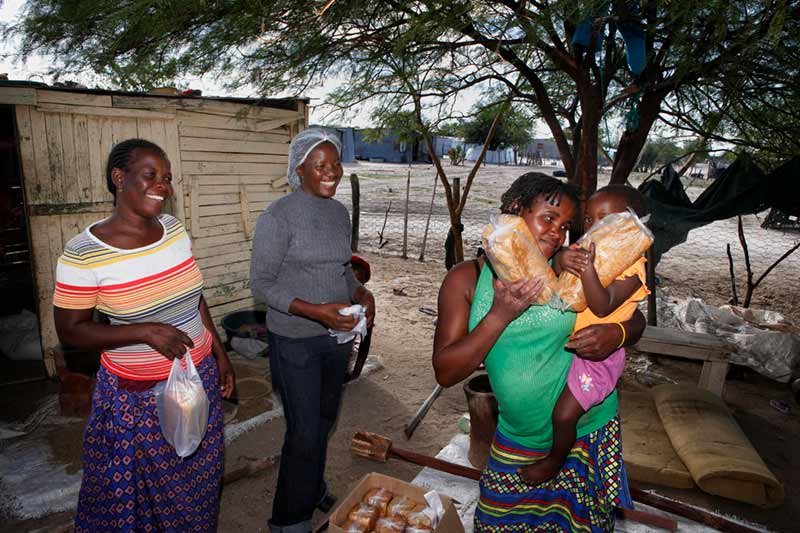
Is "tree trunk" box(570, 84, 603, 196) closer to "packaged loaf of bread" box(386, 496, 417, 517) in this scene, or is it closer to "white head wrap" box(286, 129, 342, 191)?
"white head wrap" box(286, 129, 342, 191)

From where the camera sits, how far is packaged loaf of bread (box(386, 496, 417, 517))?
7.88ft

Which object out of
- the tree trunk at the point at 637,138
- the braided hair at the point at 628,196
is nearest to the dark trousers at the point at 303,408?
the braided hair at the point at 628,196

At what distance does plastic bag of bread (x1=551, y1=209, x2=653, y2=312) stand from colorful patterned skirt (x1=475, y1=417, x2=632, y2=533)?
1.75 ft

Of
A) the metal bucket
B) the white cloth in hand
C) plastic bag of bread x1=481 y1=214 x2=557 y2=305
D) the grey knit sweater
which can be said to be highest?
plastic bag of bread x1=481 y1=214 x2=557 y2=305

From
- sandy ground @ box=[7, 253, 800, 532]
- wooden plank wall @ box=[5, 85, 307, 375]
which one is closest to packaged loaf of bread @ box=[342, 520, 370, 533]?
sandy ground @ box=[7, 253, 800, 532]

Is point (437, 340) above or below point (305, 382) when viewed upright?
above

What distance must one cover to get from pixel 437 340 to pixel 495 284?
0.29 metres

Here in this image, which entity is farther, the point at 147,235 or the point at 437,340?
the point at 147,235

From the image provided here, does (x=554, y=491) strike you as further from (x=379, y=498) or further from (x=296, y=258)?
(x=296, y=258)

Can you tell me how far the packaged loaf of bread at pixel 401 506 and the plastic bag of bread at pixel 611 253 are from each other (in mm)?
1410

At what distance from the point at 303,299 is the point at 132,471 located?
0.94 m

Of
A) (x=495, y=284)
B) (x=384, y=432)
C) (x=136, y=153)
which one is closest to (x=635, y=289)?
(x=495, y=284)

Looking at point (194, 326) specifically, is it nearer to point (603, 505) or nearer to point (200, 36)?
point (603, 505)

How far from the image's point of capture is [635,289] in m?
1.77
